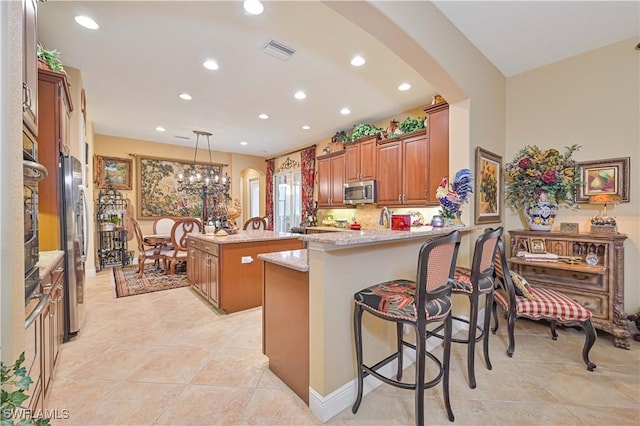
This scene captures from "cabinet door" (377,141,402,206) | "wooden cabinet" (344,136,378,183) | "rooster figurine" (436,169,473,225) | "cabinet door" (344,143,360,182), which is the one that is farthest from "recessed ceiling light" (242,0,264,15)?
"cabinet door" (344,143,360,182)

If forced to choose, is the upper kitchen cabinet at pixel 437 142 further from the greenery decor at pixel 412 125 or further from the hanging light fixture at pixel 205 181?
the hanging light fixture at pixel 205 181

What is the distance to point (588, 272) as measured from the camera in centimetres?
254

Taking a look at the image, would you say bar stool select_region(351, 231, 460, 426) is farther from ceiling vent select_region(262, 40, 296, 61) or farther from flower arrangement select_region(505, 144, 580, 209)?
ceiling vent select_region(262, 40, 296, 61)

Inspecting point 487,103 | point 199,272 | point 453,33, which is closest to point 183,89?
point 199,272

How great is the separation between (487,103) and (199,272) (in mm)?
4250

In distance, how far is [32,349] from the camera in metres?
1.26

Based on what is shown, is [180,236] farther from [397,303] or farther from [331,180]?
[397,303]

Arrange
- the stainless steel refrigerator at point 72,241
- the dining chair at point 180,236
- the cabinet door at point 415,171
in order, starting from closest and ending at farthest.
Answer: the stainless steel refrigerator at point 72,241, the cabinet door at point 415,171, the dining chair at point 180,236

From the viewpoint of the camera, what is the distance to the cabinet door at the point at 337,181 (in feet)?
17.6

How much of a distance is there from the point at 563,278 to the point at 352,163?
344 centimetres

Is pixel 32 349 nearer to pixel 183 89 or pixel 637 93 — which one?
pixel 183 89

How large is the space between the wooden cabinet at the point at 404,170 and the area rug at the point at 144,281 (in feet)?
12.3

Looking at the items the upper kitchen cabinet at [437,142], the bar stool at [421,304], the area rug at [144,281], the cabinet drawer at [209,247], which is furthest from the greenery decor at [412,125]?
the area rug at [144,281]

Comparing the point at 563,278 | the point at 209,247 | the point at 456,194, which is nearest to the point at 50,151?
the point at 209,247
